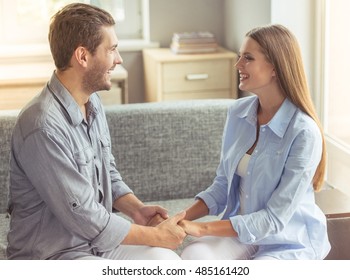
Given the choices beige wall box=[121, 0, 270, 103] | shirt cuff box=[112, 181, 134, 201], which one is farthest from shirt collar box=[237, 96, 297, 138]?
beige wall box=[121, 0, 270, 103]

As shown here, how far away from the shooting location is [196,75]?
395 cm

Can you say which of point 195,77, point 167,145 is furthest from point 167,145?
point 195,77

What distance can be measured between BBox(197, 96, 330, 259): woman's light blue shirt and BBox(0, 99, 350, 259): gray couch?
26.1 inches

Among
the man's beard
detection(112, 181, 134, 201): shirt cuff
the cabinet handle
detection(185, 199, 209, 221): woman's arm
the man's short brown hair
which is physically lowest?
detection(185, 199, 209, 221): woman's arm

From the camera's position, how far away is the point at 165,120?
257 cm

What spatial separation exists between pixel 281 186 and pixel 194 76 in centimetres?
223

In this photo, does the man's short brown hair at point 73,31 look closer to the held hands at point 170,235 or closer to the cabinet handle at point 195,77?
the held hands at point 170,235

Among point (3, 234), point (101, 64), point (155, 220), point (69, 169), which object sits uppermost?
point (101, 64)

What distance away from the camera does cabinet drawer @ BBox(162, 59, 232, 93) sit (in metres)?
3.95

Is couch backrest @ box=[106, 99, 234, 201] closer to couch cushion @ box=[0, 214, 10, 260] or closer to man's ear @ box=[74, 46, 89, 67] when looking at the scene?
couch cushion @ box=[0, 214, 10, 260]

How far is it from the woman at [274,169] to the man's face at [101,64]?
35 cm

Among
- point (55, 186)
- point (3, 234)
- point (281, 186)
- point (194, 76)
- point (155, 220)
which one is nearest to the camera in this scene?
point (55, 186)

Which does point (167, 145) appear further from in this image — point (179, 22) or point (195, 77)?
point (179, 22)

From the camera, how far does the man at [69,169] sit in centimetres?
167
